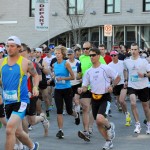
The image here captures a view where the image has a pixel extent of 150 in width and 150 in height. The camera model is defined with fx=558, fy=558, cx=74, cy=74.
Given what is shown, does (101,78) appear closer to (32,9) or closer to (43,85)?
(43,85)

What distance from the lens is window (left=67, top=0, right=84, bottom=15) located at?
4562 cm

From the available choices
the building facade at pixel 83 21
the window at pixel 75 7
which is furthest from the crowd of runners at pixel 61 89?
the window at pixel 75 7

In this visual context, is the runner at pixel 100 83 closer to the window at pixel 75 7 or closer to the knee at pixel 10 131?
the knee at pixel 10 131

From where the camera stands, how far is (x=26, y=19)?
47969 mm

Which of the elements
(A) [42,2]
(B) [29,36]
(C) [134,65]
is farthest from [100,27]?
(C) [134,65]

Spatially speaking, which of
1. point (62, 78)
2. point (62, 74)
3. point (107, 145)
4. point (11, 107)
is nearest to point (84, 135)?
point (107, 145)

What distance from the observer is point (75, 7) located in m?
46.0

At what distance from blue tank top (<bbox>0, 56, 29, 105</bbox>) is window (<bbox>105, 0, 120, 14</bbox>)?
117 feet

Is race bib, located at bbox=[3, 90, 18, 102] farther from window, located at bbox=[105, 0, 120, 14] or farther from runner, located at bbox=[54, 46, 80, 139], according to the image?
window, located at bbox=[105, 0, 120, 14]

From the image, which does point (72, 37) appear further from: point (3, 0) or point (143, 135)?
point (143, 135)

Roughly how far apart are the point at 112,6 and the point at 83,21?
2712mm

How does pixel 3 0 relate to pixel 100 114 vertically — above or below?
above

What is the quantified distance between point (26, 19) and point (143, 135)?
36567 millimetres

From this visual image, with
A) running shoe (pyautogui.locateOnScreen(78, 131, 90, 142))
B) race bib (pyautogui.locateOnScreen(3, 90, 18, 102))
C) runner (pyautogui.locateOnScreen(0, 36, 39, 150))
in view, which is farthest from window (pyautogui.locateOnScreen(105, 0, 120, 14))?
race bib (pyautogui.locateOnScreen(3, 90, 18, 102))
